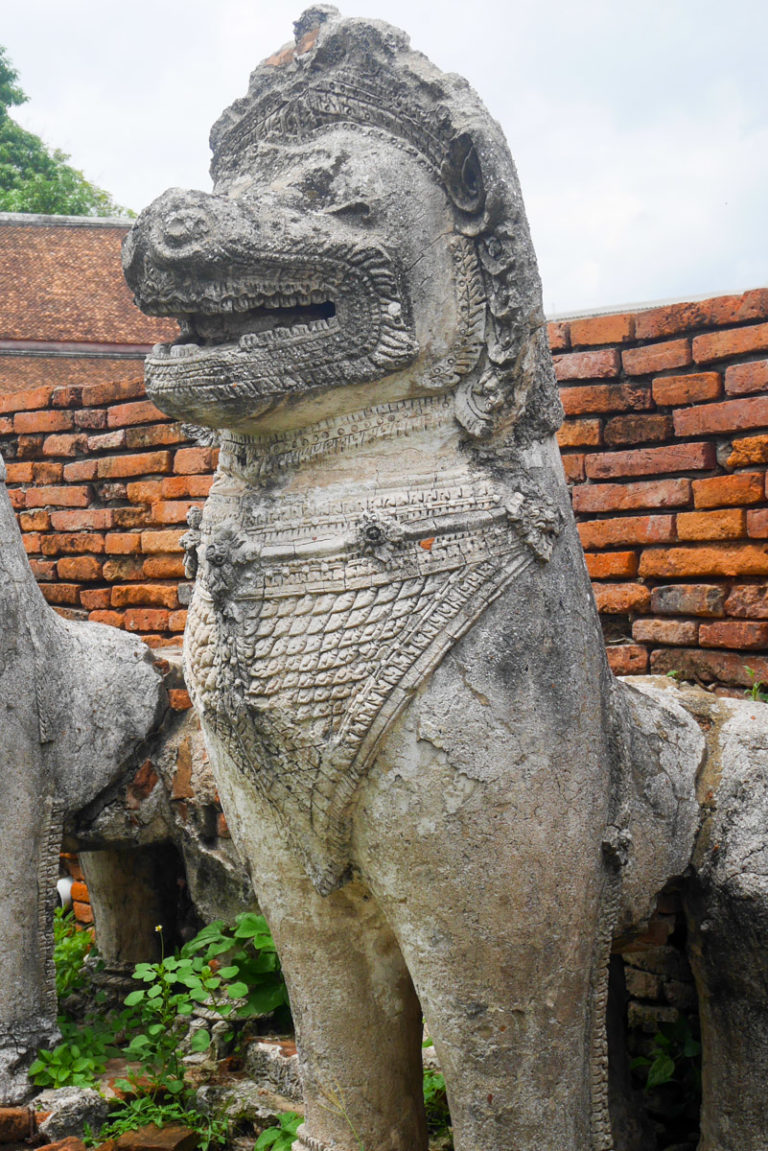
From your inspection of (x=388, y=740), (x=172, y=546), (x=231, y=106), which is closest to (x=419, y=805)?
(x=388, y=740)

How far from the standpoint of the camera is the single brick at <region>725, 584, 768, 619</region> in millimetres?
2982

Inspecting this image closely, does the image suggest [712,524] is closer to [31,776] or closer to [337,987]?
[337,987]

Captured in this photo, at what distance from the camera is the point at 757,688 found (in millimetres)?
2895

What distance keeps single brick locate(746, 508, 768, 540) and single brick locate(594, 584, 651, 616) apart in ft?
1.11

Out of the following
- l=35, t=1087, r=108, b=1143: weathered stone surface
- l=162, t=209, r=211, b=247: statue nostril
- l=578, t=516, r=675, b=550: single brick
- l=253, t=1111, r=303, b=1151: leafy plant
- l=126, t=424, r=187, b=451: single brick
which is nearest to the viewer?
l=162, t=209, r=211, b=247: statue nostril

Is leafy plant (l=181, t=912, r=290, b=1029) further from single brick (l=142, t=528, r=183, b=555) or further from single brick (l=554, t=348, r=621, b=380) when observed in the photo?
single brick (l=554, t=348, r=621, b=380)

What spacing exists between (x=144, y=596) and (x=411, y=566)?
2626mm

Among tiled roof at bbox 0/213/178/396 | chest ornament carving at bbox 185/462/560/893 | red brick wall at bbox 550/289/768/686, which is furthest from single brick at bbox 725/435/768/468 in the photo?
tiled roof at bbox 0/213/178/396

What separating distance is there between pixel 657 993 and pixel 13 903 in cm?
162

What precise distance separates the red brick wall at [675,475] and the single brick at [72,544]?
1.92 m

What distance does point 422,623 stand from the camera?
1.78 metres

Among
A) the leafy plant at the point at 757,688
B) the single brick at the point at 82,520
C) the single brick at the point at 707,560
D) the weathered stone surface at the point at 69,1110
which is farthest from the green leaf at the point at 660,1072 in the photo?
the single brick at the point at 82,520

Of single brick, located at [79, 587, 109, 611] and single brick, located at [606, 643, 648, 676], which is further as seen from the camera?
single brick, located at [79, 587, 109, 611]

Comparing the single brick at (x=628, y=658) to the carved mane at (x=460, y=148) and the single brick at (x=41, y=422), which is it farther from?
the single brick at (x=41, y=422)
